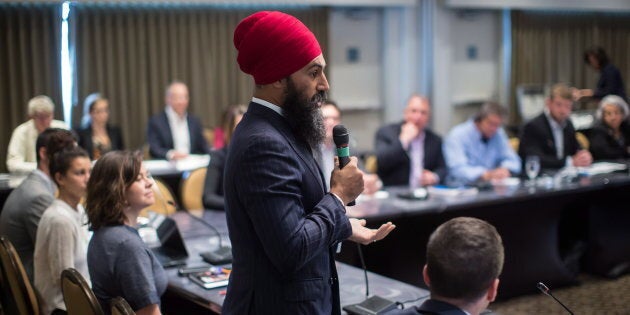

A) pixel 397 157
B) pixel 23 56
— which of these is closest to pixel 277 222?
pixel 397 157

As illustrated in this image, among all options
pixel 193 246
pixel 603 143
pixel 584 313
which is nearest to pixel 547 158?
pixel 603 143

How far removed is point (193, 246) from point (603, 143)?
13.1 ft

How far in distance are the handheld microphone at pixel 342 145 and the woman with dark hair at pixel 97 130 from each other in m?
4.83

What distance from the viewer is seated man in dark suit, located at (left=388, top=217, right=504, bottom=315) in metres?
1.66

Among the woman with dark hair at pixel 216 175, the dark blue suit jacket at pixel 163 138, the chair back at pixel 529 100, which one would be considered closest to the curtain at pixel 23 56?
the dark blue suit jacket at pixel 163 138

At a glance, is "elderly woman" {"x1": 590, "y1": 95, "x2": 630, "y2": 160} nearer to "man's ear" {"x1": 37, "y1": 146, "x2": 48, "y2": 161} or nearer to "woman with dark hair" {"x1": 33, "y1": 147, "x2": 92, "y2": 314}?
"man's ear" {"x1": 37, "y1": 146, "x2": 48, "y2": 161}

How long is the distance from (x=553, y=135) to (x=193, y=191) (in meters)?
2.72

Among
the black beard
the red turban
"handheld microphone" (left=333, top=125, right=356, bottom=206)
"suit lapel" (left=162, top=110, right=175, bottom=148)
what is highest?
the red turban

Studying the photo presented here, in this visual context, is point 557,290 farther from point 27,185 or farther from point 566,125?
point 27,185

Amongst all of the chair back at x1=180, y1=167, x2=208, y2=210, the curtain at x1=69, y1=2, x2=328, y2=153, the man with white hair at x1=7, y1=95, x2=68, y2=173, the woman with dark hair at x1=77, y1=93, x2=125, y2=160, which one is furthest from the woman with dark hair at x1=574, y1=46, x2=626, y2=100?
the man with white hair at x1=7, y1=95, x2=68, y2=173

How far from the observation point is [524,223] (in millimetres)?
4809

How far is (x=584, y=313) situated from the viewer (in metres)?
4.43

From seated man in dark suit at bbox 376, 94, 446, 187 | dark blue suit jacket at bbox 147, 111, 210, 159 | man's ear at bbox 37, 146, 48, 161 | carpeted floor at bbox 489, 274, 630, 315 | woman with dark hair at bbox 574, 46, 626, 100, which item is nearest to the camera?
man's ear at bbox 37, 146, 48, 161

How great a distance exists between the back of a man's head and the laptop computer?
5.51ft
